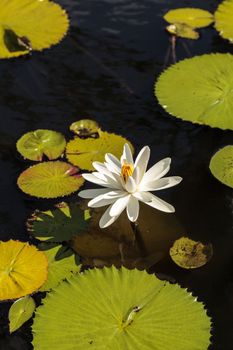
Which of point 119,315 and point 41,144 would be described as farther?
point 41,144

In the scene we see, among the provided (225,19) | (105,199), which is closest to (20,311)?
(105,199)

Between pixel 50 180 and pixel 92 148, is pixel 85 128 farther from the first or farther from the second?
pixel 50 180

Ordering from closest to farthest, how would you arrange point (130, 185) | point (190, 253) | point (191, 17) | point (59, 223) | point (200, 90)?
1. point (130, 185)
2. point (190, 253)
3. point (59, 223)
4. point (200, 90)
5. point (191, 17)

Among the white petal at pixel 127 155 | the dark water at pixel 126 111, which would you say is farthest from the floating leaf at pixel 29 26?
the white petal at pixel 127 155

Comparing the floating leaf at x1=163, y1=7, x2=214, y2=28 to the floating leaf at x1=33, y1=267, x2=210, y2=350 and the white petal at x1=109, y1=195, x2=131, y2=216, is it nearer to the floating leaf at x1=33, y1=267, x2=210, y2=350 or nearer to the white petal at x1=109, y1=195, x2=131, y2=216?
the white petal at x1=109, y1=195, x2=131, y2=216

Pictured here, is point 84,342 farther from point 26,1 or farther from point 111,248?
point 26,1

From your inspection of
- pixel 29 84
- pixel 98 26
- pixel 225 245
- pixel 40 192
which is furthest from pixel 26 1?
pixel 225 245
